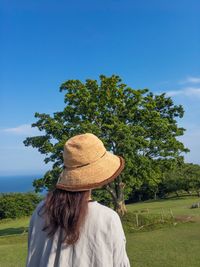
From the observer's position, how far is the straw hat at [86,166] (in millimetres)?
2537

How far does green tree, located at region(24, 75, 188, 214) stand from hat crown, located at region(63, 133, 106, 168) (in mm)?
23285

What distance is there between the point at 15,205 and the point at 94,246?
151 feet

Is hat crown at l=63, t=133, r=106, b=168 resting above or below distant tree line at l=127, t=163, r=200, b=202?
below

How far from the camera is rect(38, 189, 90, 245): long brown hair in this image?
243 centimetres

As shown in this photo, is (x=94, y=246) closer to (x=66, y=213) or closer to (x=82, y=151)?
→ (x=66, y=213)

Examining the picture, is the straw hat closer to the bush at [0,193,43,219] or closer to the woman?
the woman

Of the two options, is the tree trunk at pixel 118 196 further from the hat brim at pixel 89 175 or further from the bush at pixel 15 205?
the hat brim at pixel 89 175

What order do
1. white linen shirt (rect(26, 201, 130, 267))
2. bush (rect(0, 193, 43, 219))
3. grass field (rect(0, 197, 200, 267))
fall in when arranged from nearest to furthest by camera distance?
white linen shirt (rect(26, 201, 130, 267)) < grass field (rect(0, 197, 200, 267)) < bush (rect(0, 193, 43, 219))

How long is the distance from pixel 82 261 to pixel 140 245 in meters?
17.4

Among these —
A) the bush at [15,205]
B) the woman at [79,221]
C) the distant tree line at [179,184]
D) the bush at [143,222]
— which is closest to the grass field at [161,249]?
the bush at [143,222]

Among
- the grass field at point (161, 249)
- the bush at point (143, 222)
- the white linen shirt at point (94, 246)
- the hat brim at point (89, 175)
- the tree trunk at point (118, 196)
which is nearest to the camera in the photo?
the white linen shirt at point (94, 246)

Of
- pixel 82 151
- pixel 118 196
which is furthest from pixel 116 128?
pixel 82 151

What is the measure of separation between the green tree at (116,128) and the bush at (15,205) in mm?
20054

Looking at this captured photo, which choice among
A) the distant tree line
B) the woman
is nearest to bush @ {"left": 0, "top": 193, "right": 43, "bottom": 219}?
the distant tree line
